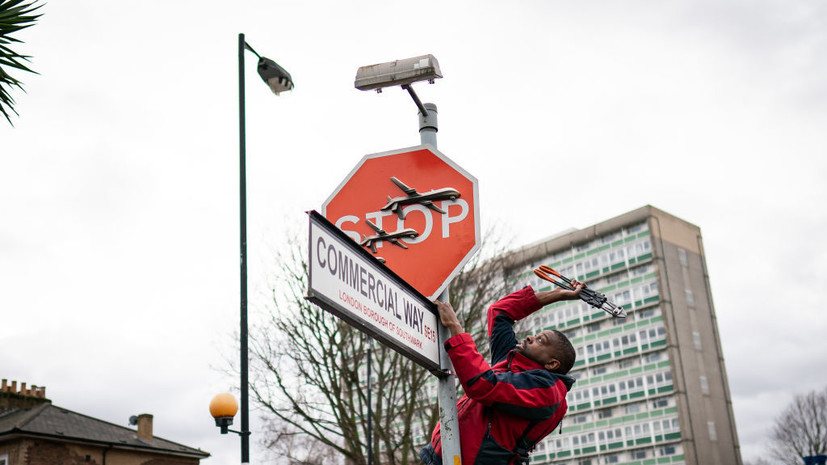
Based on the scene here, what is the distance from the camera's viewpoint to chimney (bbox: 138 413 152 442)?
36406 millimetres

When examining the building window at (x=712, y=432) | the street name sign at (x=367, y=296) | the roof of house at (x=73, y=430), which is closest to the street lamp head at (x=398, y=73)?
the street name sign at (x=367, y=296)

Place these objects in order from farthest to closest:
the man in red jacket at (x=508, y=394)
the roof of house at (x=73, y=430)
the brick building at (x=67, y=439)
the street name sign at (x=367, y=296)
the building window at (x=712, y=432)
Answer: the building window at (x=712, y=432) < the roof of house at (x=73, y=430) < the brick building at (x=67, y=439) < the man in red jacket at (x=508, y=394) < the street name sign at (x=367, y=296)

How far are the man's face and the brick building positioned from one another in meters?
31.9

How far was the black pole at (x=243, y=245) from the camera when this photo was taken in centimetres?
984

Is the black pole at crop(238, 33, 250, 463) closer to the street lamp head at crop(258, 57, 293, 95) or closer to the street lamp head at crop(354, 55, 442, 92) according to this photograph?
the street lamp head at crop(258, 57, 293, 95)

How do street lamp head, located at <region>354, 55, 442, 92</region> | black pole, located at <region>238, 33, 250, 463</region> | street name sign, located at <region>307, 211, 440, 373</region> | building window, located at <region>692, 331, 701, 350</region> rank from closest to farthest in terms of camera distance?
street name sign, located at <region>307, 211, 440, 373</region>
street lamp head, located at <region>354, 55, 442, 92</region>
black pole, located at <region>238, 33, 250, 463</region>
building window, located at <region>692, 331, 701, 350</region>

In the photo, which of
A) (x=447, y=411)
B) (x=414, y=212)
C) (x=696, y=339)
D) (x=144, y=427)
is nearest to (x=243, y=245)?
(x=414, y=212)

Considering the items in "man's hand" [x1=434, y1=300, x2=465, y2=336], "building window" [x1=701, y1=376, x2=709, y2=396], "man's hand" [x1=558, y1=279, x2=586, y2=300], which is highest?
"building window" [x1=701, y1=376, x2=709, y2=396]

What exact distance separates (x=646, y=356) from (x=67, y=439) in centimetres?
4884

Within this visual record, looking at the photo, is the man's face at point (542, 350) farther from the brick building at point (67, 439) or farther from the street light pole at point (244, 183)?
the brick building at point (67, 439)

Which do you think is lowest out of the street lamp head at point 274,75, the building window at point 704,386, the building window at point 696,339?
the street lamp head at point 274,75

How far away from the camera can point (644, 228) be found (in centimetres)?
6812

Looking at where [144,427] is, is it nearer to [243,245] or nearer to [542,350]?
[243,245]

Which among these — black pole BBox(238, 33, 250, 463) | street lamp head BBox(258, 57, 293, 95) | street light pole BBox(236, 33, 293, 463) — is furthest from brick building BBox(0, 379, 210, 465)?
street lamp head BBox(258, 57, 293, 95)
